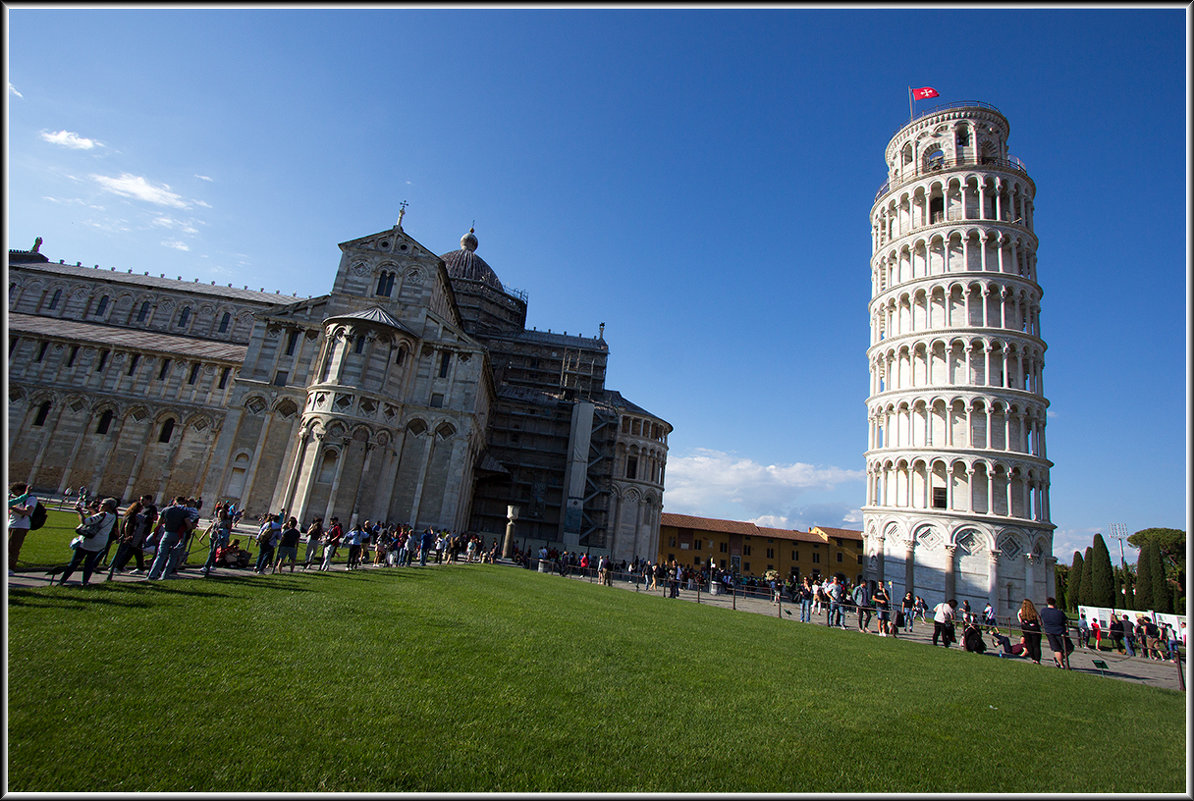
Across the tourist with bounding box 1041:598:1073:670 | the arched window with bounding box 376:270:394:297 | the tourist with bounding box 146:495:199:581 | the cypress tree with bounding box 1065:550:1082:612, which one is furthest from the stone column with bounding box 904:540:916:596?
the arched window with bounding box 376:270:394:297

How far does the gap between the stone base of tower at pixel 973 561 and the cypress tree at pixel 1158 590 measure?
15.8 metres

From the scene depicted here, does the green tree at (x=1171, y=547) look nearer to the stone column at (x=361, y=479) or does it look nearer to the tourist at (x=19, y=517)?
the stone column at (x=361, y=479)

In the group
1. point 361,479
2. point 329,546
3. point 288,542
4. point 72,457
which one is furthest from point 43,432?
point 288,542

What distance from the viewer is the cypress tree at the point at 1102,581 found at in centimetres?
4234

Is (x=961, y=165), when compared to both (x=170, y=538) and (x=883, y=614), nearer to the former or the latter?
(x=883, y=614)

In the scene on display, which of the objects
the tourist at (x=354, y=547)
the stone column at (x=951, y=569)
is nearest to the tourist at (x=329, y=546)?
the tourist at (x=354, y=547)

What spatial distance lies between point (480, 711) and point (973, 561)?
3463 cm

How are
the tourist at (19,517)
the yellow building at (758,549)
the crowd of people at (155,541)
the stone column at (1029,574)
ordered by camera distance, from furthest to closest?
the yellow building at (758,549) → the stone column at (1029,574) → the crowd of people at (155,541) → the tourist at (19,517)

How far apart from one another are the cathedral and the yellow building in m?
19.6

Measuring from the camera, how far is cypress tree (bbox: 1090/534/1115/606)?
42344mm

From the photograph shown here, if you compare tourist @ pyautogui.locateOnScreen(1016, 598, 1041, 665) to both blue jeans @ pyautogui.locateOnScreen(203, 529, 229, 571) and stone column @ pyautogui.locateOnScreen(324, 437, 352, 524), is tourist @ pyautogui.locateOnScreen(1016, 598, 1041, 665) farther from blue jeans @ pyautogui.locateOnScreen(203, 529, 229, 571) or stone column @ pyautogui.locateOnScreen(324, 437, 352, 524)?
stone column @ pyautogui.locateOnScreen(324, 437, 352, 524)

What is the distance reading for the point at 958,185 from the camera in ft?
123

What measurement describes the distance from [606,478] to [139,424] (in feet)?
113

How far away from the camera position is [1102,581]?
42656 mm
